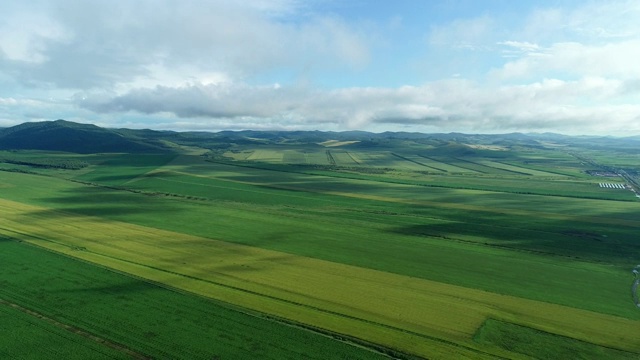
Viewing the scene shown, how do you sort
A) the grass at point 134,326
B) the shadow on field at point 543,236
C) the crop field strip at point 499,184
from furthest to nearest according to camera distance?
1. the crop field strip at point 499,184
2. the shadow on field at point 543,236
3. the grass at point 134,326

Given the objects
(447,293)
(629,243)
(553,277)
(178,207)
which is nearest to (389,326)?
(447,293)

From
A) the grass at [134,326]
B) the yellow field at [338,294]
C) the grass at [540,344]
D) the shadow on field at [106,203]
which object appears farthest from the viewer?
the shadow on field at [106,203]

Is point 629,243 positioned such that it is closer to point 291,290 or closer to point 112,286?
point 291,290

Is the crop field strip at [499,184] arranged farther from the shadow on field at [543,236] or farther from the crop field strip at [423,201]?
the shadow on field at [543,236]

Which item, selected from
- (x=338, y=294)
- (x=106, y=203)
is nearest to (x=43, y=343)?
(x=338, y=294)

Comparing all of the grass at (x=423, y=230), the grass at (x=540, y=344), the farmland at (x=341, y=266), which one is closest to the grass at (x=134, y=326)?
the farmland at (x=341, y=266)

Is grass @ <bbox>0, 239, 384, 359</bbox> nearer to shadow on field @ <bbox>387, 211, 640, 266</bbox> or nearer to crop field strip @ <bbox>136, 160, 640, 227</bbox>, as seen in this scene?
Result: shadow on field @ <bbox>387, 211, 640, 266</bbox>
